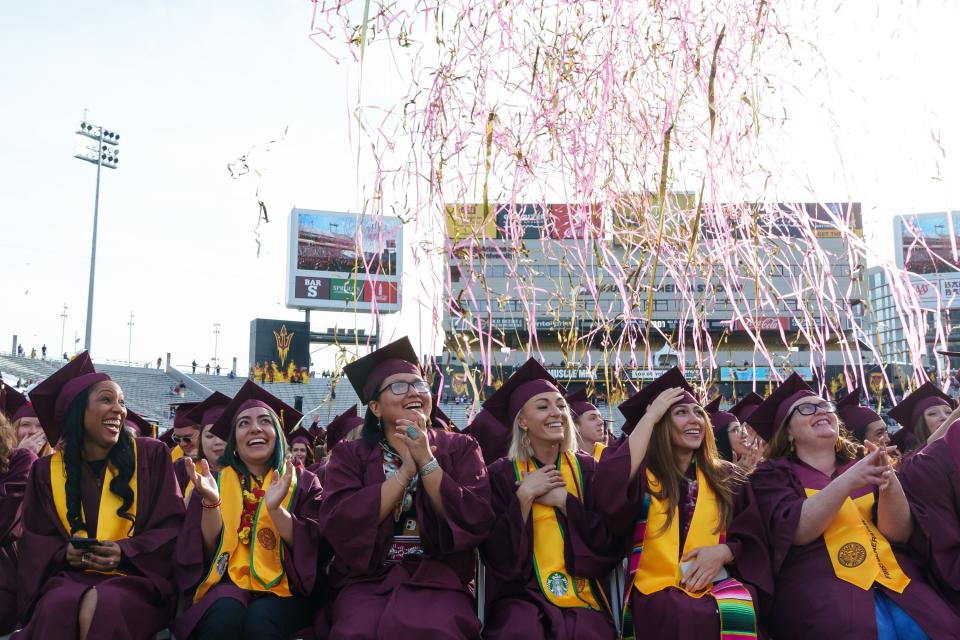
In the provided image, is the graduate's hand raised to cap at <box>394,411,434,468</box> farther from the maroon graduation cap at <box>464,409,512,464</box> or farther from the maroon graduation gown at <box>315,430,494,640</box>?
the maroon graduation cap at <box>464,409,512,464</box>

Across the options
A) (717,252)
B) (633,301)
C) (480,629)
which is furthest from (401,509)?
(717,252)

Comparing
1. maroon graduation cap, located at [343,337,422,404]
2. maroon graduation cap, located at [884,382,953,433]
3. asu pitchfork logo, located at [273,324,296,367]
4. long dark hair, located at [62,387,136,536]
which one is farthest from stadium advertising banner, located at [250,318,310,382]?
maroon graduation cap, located at [343,337,422,404]

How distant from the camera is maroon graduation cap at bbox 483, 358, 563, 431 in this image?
4.21m

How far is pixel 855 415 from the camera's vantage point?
6445 mm

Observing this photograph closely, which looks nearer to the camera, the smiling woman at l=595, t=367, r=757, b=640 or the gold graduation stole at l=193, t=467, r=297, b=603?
the smiling woman at l=595, t=367, r=757, b=640

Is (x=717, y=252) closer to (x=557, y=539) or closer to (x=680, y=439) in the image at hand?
(x=680, y=439)

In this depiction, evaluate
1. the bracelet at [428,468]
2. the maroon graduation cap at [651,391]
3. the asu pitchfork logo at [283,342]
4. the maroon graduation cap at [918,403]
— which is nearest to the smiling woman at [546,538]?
the maroon graduation cap at [651,391]

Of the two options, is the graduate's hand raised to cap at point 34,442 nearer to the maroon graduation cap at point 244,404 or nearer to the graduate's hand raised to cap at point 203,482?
the maroon graduation cap at point 244,404

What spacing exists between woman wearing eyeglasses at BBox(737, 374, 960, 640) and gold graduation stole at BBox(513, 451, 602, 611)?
2.29 feet

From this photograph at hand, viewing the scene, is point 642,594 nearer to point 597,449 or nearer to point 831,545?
point 831,545

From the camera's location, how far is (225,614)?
363 cm

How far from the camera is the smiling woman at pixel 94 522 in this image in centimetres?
361

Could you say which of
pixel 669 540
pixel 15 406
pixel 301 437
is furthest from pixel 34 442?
pixel 669 540

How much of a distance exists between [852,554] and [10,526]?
13.2 feet
